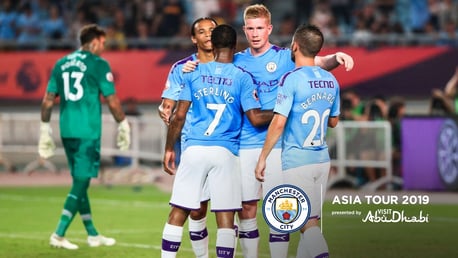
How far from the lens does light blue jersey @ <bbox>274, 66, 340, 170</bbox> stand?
10359 millimetres

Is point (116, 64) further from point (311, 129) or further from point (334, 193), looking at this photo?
point (311, 129)

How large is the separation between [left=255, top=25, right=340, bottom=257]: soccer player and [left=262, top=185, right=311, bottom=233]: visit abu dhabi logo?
0.20 feet

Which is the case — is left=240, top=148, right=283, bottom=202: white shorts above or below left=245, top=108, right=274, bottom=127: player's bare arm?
below

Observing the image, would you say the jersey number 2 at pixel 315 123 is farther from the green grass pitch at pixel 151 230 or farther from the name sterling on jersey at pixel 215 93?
the green grass pitch at pixel 151 230

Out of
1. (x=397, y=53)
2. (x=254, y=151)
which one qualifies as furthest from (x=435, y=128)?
(x=254, y=151)

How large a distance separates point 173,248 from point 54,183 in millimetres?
14088

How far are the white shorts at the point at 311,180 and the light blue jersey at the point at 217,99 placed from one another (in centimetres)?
73

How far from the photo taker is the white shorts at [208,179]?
35.6ft

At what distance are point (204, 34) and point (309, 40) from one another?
4.62ft

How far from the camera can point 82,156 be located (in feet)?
46.9

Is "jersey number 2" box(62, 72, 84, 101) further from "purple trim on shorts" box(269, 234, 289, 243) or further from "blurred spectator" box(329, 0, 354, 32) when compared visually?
"blurred spectator" box(329, 0, 354, 32)

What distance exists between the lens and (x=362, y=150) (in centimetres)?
2212

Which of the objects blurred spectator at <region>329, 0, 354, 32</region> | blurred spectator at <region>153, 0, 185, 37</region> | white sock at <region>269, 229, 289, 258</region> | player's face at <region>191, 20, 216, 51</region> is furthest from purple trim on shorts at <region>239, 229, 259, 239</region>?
blurred spectator at <region>329, 0, 354, 32</region>

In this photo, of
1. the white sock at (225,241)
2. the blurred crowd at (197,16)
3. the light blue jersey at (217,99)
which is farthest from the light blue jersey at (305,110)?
the blurred crowd at (197,16)
